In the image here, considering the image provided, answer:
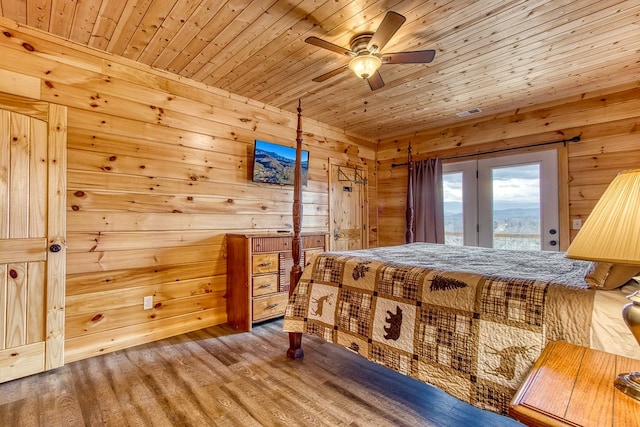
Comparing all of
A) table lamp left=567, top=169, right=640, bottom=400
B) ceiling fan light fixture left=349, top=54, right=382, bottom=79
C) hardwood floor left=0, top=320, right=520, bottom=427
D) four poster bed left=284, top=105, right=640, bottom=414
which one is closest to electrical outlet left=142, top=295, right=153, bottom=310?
hardwood floor left=0, top=320, right=520, bottom=427

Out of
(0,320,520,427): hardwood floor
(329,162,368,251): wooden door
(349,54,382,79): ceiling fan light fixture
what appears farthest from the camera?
(329,162,368,251): wooden door

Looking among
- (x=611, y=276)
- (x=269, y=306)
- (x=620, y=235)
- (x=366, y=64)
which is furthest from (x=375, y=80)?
(x=269, y=306)

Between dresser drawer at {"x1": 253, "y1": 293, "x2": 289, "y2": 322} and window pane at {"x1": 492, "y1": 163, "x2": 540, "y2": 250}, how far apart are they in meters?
2.88

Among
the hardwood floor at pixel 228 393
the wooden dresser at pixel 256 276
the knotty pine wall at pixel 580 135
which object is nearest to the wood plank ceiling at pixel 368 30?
the knotty pine wall at pixel 580 135

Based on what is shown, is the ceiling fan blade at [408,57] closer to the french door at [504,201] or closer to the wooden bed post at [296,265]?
the wooden bed post at [296,265]

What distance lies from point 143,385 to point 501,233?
4182 millimetres

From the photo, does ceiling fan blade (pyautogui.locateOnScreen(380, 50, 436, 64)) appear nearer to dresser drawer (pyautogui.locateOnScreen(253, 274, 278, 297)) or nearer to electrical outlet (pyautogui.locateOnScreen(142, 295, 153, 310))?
dresser drawer (pyautogui.locateOnScreen(253, 274, 278, 297))

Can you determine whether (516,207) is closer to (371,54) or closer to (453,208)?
(453,208)

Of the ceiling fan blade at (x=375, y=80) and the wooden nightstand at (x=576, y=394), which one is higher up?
the ceiling fan blade at (x=375, y=80)

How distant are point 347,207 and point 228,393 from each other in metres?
3.40

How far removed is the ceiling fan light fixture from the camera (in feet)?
7.67

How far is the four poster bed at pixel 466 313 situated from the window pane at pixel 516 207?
188 centimetres

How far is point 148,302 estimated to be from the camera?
293 cm

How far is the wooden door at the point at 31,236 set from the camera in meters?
2.21
